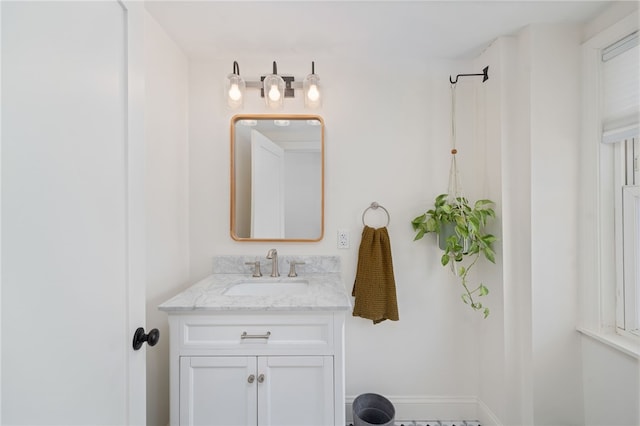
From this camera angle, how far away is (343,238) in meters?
1.75

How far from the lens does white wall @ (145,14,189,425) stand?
53.1 inches

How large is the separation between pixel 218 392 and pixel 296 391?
12.9 inches

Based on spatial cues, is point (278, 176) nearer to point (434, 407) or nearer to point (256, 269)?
point (256, 269)

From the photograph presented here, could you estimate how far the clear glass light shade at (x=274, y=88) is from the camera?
160 centimetres

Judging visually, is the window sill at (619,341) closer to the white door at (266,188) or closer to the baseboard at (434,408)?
the baseboard at (434,408)

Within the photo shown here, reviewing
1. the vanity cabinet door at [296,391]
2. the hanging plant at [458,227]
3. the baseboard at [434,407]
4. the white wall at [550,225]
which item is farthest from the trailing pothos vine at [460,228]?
the vanity cabinet door at [296,391]

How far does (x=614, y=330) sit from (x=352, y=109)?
5.70 feet

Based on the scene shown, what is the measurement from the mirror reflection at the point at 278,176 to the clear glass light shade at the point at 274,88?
11 cm

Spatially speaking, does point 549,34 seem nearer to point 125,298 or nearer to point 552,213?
point 552,213

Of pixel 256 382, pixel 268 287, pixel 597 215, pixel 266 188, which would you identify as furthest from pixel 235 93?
pixel 597 215

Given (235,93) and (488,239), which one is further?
(235,93)

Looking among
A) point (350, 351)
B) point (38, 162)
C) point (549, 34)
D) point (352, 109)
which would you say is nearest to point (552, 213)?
point (549, 34)

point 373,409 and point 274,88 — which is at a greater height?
point 274,88

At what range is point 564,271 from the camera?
1.44m
